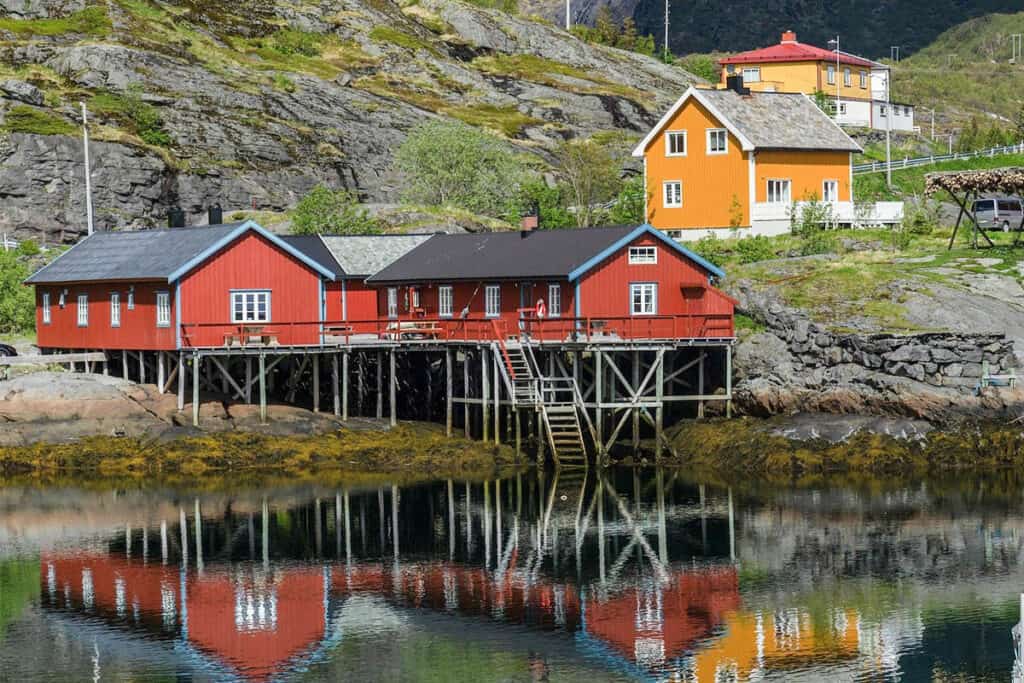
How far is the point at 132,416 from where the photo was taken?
57844mm

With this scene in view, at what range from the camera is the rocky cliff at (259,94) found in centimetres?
9538

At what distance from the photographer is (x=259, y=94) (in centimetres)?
11162

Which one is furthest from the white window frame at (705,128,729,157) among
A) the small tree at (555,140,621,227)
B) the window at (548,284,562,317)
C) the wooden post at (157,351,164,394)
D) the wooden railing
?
the wooden post at (157,351,164,394)

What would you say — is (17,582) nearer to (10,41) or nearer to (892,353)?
(892,353)

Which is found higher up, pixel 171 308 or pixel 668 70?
pixel 668 70

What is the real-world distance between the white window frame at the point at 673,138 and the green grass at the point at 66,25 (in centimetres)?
5580

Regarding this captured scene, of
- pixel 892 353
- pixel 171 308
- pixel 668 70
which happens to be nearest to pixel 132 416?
pixel 171 308

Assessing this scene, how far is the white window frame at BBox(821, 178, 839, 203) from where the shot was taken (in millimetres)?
78125

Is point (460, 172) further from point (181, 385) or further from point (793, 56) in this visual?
point (181, 385)

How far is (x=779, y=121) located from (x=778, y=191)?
379 centimetres

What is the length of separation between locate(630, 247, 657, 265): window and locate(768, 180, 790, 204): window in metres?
16.7

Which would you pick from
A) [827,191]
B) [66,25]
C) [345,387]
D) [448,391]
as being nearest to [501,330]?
[448,391]

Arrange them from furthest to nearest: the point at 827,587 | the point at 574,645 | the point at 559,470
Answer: the point at 559,470, the point at 827,587, the point at 574,645

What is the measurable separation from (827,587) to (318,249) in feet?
102
